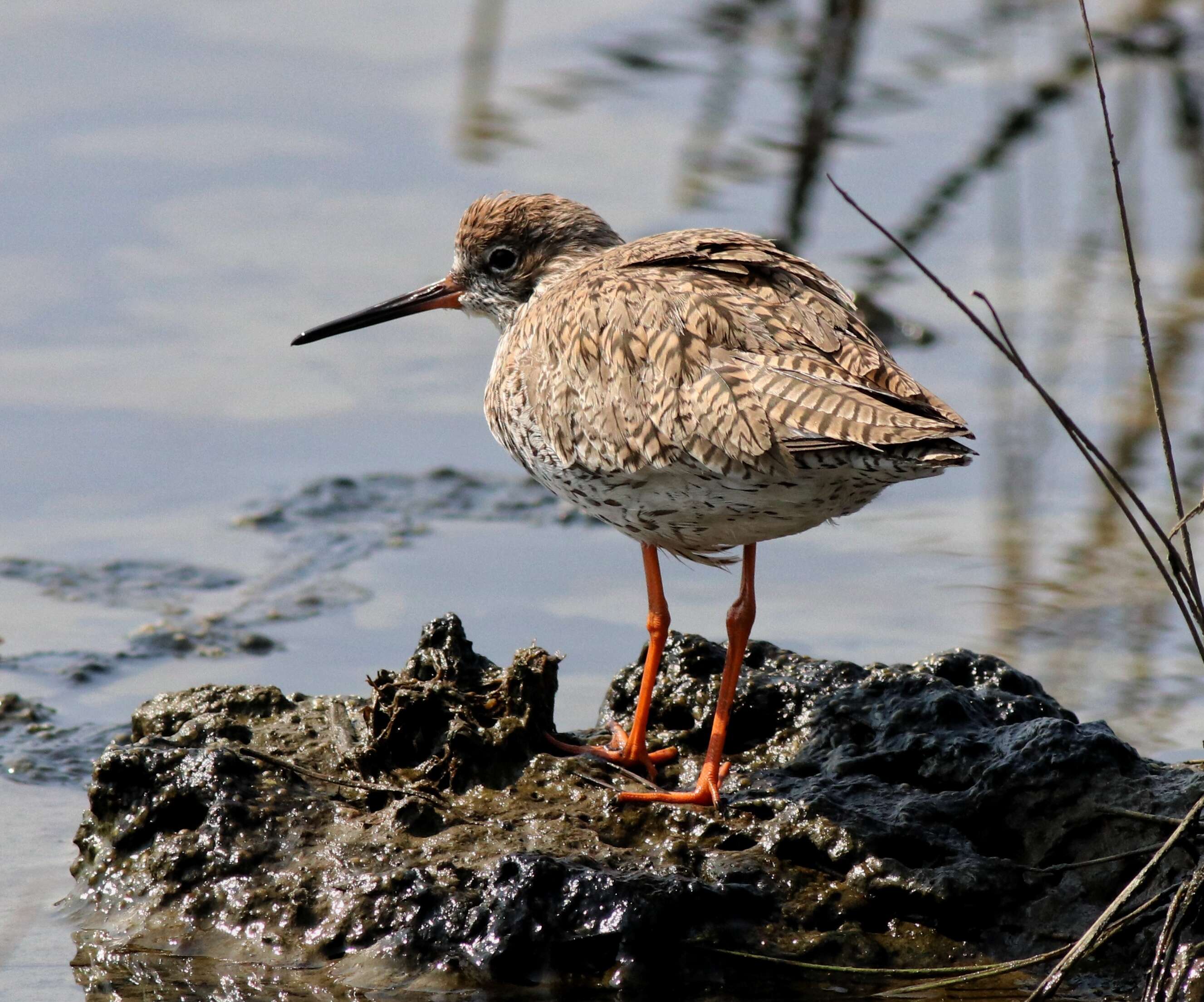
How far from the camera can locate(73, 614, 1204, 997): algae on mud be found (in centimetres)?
531

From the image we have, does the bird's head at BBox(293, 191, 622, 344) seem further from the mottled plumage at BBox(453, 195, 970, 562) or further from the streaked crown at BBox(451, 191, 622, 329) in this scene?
the mottled plumage at BBox(453, 195, 970, 562)

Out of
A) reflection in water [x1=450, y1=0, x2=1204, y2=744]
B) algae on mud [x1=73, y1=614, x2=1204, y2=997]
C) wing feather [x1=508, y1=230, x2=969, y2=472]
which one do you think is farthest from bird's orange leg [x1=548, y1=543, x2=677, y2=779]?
reflection in water [x1=450, y1=0, x2=1204, y2=744]

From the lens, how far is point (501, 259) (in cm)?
761

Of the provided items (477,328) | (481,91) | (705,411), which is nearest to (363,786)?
(705,411)

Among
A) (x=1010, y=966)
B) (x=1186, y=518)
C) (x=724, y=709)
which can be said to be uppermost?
(x=1186, y=518)

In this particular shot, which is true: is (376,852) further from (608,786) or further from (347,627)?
(347,627)

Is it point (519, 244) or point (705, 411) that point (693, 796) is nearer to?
point (705, 411)

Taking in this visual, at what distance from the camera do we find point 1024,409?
1037 cm

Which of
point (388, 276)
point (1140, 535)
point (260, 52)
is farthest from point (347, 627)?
point (260, 52)

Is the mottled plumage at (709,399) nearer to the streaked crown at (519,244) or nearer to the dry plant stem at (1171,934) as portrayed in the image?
the streaked crown at (519,244)

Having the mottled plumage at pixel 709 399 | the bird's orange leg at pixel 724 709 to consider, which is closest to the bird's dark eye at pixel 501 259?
the mottled plumage at pixel 709 399

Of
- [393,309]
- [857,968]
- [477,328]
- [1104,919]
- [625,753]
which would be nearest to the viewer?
[1104,919]

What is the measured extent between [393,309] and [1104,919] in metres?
4.43

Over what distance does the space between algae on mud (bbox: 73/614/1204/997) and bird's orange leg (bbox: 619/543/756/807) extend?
0.06 meters
